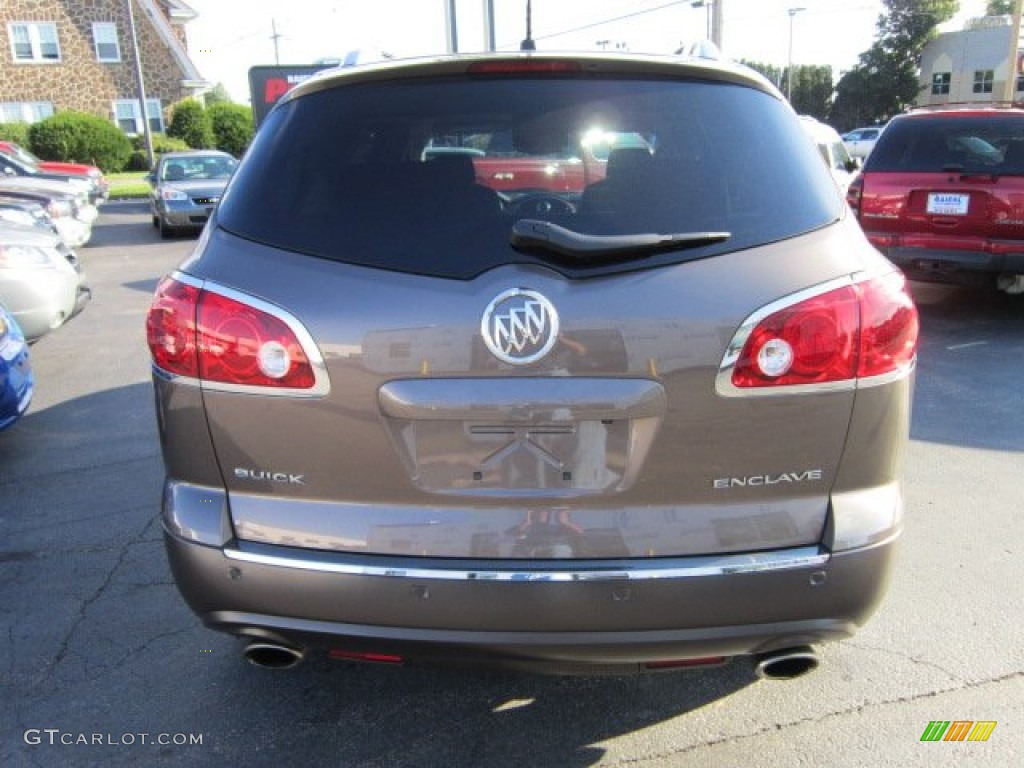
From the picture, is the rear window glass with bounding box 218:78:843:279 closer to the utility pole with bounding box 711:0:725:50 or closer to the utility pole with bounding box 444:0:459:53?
the utility pole with bounding box 444:0:459:53

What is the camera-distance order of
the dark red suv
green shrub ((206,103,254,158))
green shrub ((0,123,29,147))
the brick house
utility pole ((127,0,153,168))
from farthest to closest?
1. the brick house
2. green shrub ((206,103,254,158))
3. green shrub ((0,123,29,147))
4. utility pole ((127,0,153,168))
5. the dark red suv

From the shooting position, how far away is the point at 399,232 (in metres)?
2.09

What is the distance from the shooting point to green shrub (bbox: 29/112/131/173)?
109 ft

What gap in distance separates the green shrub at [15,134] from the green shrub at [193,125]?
6315mm

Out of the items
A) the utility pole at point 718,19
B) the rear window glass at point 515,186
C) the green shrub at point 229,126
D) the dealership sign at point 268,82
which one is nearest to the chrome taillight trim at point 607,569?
the rear window glass at point 515,186

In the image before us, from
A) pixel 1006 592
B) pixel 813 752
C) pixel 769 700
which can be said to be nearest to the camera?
pixel 813 752

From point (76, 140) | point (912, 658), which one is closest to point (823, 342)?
point (912, 658)

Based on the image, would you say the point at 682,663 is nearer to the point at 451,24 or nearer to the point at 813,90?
the point at 451,24

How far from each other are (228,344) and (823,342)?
1403 mm

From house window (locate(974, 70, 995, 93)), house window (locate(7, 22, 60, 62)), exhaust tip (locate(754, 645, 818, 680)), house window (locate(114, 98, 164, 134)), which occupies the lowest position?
exhaust tip (locate(754, 645, 818, 680))

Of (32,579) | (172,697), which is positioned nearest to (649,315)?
(172,697)

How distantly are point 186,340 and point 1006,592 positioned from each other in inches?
123

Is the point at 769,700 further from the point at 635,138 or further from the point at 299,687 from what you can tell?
the point at 635,138

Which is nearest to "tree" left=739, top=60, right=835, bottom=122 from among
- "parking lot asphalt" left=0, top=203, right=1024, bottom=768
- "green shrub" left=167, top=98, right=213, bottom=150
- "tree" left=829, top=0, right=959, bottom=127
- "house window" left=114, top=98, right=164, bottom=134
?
"tree" left=829, top=0, right=959, bottom=127
